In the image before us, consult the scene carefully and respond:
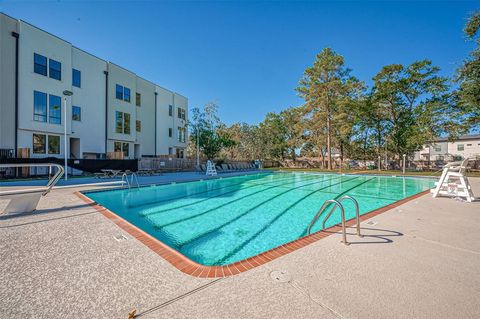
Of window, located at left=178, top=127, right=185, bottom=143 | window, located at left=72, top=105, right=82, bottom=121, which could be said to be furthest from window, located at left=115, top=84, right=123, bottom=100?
window, located at left=178, top=127, right=185, bottom=143

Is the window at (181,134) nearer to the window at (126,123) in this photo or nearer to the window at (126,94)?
the window at (126,123)

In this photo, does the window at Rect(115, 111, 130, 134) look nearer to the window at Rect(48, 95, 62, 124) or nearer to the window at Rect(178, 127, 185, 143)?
the window at Rect(48, 95, 62, 124)

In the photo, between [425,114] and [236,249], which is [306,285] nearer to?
[236,249]

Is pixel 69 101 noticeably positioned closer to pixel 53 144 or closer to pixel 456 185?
pixel 53 144

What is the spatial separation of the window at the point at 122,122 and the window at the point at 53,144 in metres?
4.37

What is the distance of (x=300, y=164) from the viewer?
3077 centimetres

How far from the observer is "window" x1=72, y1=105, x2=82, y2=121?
15.0 metres

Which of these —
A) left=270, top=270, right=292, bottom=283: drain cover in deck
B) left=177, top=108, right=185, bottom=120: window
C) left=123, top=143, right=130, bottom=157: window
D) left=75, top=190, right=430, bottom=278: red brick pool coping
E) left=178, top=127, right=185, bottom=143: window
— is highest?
left=177, top=108, right=185, bottom=120: window

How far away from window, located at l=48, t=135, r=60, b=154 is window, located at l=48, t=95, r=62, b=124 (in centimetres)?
105

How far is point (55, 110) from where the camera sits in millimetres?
14016

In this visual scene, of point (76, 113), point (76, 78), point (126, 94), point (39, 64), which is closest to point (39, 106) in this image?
point (76, 113)

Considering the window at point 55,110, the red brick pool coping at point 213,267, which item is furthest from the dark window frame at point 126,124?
the red brick pool coping at point 213,267

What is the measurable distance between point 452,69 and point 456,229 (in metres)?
17.9

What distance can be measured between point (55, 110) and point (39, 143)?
2.47m
